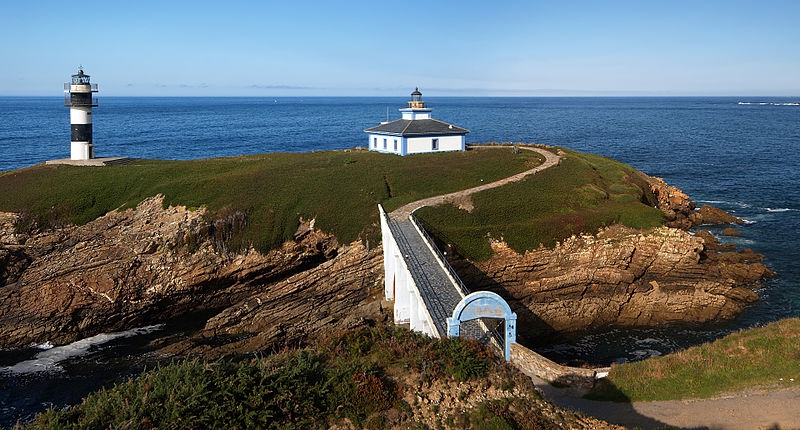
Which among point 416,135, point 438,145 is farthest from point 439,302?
point 438,145

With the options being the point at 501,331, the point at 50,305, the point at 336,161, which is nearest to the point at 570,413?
the point at 501,331

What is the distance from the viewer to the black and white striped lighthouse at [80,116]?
5644 centimetres

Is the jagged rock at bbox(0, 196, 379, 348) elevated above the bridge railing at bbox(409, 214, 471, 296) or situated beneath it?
situated beneath

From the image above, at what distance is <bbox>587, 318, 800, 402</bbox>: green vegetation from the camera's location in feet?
70.0

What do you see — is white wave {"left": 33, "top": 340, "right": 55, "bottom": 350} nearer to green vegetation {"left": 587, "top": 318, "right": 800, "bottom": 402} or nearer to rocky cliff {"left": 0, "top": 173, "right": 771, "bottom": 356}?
rocky cliff {"left": 0, "top": 173, "right": 771, "bottom": 356}

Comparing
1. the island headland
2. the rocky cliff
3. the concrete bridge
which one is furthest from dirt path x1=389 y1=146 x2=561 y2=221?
the rocky cliff

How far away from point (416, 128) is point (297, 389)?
4632cm

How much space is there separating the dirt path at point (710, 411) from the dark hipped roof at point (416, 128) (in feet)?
130

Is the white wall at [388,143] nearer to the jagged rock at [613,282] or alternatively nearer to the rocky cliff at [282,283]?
the rocky cliff at [282,283]

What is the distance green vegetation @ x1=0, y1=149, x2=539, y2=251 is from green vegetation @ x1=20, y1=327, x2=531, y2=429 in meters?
22.2

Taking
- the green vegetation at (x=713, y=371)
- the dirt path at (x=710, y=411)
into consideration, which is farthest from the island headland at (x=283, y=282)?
the dirt path at (x=710, y=411)

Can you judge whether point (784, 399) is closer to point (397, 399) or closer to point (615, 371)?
point (615, 371)

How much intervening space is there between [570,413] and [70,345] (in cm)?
2841

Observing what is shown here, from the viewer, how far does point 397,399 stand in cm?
1522
